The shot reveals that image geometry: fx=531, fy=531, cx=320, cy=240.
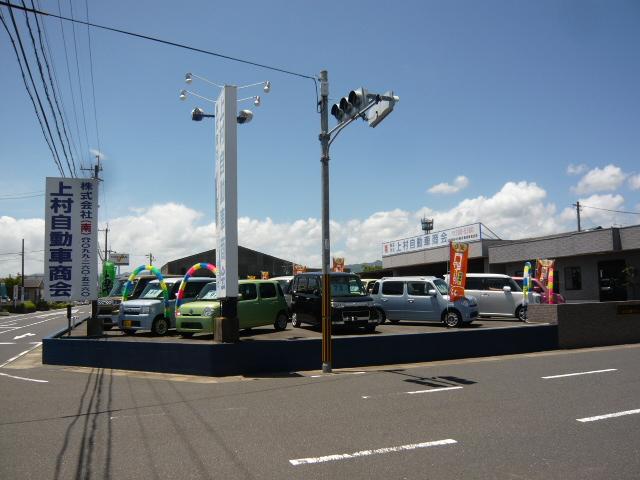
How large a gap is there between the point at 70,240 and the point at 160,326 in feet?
12.0

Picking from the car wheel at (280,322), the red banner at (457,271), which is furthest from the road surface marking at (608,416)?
the car wheel at (280,322)

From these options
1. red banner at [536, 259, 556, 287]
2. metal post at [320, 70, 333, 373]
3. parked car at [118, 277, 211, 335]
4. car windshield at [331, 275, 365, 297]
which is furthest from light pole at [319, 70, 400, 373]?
red banner at [536, 259, 556, 287]

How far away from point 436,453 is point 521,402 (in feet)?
9.89

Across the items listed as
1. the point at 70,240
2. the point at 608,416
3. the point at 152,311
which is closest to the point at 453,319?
the point at 152,311

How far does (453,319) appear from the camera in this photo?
57.2ft

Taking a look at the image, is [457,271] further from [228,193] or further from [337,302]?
[228,193]

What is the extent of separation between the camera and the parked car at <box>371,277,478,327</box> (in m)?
17.4

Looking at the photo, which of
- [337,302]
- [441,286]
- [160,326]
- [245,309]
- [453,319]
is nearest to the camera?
[337,302]

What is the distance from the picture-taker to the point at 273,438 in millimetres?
6195

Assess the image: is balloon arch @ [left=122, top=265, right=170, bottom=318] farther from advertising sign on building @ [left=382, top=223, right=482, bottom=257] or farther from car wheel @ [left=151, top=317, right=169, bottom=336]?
advertising sign on building @ [left=382, top=223, right=482, bottom=257]

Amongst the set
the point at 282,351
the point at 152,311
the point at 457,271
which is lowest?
the point at 282,351

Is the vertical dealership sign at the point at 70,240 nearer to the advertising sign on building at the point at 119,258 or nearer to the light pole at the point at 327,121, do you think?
the light pole at the point at 327,121

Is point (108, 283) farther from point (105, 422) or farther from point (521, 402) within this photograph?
point (521, 402)

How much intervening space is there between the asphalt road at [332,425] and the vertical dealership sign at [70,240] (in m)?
4.75
